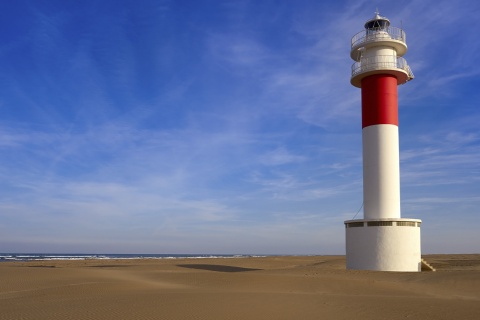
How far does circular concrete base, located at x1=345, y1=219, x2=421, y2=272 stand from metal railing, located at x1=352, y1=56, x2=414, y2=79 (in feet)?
23.1

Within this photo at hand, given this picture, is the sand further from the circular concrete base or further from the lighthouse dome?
the lighthouse dome

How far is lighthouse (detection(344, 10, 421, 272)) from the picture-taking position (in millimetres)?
19031

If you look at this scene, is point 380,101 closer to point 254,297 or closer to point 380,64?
point 380,64

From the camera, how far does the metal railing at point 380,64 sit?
20.5 meters

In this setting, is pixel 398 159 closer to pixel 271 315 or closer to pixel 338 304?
pixel 338 304

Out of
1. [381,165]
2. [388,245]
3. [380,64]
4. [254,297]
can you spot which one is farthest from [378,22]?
[254,297]

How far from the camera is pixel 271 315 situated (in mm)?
9930

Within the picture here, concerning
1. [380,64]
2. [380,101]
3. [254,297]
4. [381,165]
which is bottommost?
[254,297]

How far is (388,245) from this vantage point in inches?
746

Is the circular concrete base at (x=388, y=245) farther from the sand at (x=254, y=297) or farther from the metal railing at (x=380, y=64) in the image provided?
the metal railing at (x=380, y=64)

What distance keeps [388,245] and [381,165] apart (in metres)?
3.57

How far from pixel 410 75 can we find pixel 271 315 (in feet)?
51.6

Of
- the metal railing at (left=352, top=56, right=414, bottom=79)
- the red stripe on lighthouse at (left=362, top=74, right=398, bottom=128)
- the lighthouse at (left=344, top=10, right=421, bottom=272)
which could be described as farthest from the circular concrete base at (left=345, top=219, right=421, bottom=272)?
the metal railing at (left=352, top=56, right=414, bottom=79)

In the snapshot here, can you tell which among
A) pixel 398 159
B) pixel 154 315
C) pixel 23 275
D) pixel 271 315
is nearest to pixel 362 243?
pixel 398 159
